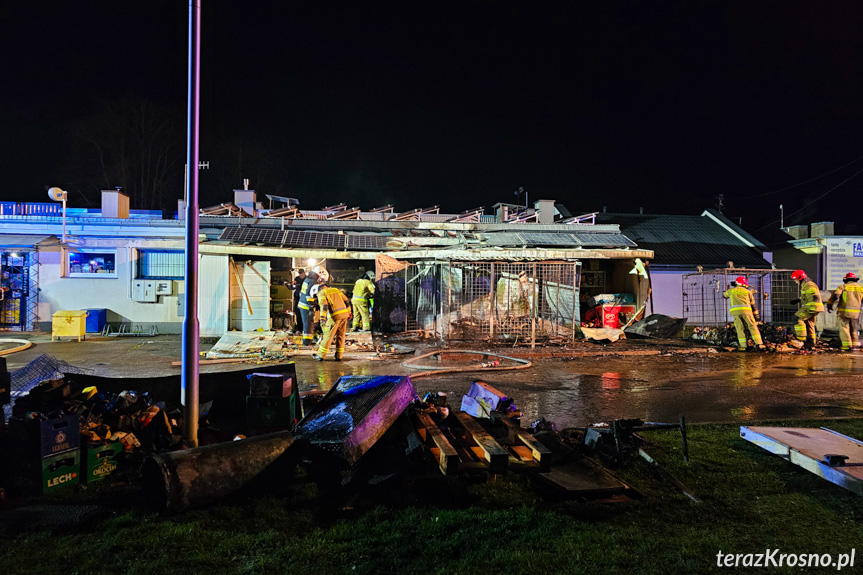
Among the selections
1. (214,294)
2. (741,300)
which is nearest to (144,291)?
(214,294)

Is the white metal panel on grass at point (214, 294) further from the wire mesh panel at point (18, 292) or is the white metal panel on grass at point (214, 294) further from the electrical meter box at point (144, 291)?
the wire mesh panel at point (18, 292)

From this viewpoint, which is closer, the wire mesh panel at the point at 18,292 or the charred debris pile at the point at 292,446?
the charred debris pile at the point at 292,446

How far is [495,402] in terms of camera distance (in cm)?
580

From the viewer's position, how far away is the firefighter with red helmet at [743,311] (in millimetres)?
12781

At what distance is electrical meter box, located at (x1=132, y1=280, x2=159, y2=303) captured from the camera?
1534cm

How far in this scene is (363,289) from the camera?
14.5 metres

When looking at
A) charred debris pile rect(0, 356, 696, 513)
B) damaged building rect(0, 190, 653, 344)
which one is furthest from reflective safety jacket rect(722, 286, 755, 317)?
charred debris pile rect(0, 356, 696, 513)

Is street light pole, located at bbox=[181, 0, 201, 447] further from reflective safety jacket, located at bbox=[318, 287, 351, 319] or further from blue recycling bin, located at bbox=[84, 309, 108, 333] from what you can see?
blue recycling bin, located at bbox=[84, 309, 108, 333]

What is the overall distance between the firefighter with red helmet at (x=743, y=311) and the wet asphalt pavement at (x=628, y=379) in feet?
2.00

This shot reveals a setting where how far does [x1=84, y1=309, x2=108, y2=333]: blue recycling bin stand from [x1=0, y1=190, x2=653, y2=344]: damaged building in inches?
1.5

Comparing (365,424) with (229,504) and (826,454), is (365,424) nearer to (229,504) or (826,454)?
(229,504)

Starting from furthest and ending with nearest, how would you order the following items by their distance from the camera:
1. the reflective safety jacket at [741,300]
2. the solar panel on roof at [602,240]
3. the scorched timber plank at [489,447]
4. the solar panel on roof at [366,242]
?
the solar panel on roof at [602,240] < the solar panel on roof at [366,242] < the reflective safety jacket at [741,300] < the scorched timber plank at [489,447]

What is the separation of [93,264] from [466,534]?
1655 centimetres

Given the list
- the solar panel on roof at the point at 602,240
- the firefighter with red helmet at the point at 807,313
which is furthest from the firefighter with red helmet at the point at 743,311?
the solar panel on roof at the point at 602,240
